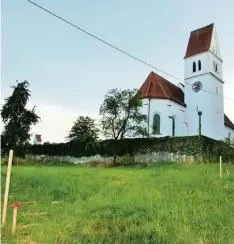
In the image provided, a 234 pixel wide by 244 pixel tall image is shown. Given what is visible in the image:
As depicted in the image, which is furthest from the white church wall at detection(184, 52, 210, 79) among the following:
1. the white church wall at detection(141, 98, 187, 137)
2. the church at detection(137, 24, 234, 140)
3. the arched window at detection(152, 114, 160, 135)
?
the arched window at detection(152, 114, 160, 135)

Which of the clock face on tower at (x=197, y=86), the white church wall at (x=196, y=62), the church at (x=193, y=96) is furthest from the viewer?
the white church wall at (x=196, y=62)

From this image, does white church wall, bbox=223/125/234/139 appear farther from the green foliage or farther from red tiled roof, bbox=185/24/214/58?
the green foliage

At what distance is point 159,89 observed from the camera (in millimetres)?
42906

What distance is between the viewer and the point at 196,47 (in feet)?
153

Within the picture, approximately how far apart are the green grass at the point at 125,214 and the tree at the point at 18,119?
89.1ft

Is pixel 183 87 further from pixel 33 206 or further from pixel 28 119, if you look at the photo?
pixel 33 206

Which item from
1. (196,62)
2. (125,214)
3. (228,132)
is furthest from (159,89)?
(125,214)

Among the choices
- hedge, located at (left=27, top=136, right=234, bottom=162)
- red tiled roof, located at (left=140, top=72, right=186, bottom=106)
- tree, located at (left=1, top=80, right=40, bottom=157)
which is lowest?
hedge, located at (left=27, top=136, right=234, bottom=162)

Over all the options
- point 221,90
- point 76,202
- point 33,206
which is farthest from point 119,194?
point 221,90

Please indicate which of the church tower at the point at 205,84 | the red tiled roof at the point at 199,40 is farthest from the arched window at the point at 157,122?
the red tiled roof at the point at 199,40

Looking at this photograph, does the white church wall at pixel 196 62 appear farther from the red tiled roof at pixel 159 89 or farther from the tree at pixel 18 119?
the tree at pixel 18 119

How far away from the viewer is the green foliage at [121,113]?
3212 centimetres

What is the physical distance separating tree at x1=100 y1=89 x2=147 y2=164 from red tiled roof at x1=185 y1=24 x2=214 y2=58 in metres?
16.9

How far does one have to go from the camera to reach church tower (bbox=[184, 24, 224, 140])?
43.7 metres
